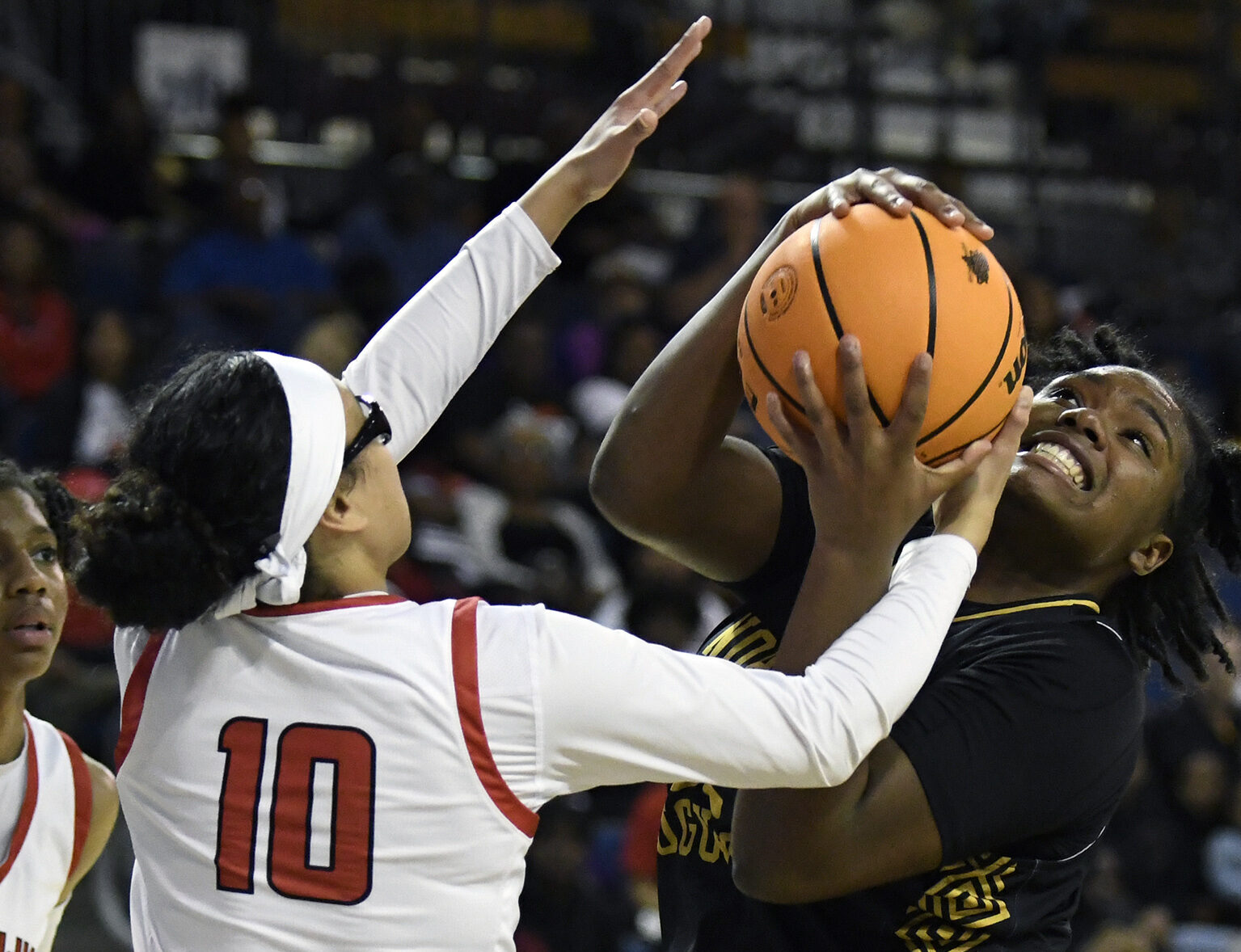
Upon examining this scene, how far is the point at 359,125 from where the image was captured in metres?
8.81

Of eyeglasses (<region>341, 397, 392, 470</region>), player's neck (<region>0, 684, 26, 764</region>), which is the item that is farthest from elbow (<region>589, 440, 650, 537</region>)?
player's neck (<region>0, 684, 26, 764</region>)

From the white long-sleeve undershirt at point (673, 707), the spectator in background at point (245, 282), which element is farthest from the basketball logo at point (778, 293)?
the spectator in background at point (245, 282)

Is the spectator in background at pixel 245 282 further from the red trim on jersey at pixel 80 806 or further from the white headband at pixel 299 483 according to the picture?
the white headband at pixel 299 483

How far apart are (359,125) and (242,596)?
7.28 meters

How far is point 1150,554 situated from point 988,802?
0.65 m

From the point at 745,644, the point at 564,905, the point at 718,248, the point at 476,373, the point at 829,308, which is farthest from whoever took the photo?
the point at 718,248

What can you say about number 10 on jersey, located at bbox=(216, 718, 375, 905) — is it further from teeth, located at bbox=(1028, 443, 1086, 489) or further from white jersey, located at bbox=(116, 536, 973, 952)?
teeth, located at bbox=(1028, 443, 1086, 489)

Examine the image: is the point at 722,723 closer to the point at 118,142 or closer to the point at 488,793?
the point at 488,793

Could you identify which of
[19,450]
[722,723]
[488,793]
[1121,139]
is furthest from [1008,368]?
[1121,139]

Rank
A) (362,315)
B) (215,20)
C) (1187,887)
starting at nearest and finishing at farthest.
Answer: (1187,887) → (362,315) → (215,20)

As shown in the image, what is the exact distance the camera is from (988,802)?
2.06m

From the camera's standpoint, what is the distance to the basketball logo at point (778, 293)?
7.04 ft

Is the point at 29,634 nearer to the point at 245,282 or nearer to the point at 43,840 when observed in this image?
the point at 43,840

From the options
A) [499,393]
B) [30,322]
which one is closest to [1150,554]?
[499,393]
